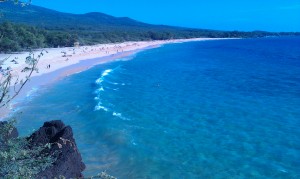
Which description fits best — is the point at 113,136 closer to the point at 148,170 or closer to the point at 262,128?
the point at 148,170

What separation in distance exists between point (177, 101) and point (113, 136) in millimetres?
10396

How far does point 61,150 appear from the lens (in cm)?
1344

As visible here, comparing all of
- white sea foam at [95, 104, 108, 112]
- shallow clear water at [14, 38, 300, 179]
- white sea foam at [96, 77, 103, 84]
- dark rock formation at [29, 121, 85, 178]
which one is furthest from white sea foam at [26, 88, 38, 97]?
dark rock formation at [29, 121, 85, 178]

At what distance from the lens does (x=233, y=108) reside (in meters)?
25.6

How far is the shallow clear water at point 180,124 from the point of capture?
15.6 meters

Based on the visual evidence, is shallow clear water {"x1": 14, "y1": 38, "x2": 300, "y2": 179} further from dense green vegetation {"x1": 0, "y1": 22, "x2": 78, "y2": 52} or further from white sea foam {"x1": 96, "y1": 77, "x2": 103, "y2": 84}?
dense green vegetation {"x1": 0, "y1": 22, "x2": 78, "y2": 52}

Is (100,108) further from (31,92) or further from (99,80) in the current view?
(99,80)

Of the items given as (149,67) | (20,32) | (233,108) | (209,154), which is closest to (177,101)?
(233,108)

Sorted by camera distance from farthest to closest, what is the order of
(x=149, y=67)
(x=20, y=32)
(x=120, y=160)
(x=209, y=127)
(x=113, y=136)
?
(x=20, y=32) < (x=149, y=67) < (x=209, y=127) < (x=113, y=136) < (x=120, y=160)

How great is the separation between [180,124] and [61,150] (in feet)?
33.5

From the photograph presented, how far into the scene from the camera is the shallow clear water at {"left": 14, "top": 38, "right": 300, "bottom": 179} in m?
15.6

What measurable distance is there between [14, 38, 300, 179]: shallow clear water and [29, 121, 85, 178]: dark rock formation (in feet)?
4.20

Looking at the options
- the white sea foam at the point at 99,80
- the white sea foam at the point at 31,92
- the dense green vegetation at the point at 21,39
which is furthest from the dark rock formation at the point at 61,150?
the dense green vegetation at the point at 21,39

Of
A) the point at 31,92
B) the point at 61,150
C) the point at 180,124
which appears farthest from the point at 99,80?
the point at 61,150
